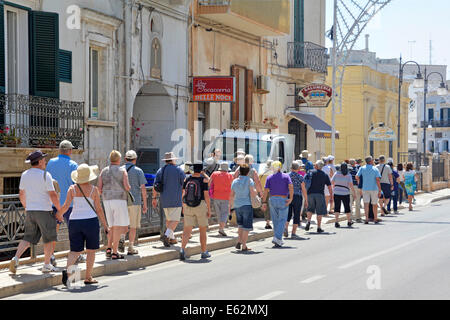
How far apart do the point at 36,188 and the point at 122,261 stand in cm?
220

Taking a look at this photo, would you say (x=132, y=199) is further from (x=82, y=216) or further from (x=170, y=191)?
Result: (x=82, y=216)

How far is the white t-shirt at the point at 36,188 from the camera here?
Answer: 39.8 ft

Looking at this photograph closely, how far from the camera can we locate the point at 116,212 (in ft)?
45.2

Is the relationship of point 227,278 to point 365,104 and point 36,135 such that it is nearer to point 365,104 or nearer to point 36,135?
point 36,135

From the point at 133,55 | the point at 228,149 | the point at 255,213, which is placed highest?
the point at 133,55

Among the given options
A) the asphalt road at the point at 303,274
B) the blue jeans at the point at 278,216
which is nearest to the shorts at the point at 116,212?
the asphalt road at the point at 303,274

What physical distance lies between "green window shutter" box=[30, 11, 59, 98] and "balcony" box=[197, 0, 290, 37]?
8.45 metres

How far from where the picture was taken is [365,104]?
50.3m

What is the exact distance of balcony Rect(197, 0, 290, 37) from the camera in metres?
27.5

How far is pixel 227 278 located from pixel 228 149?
12265 millimetres

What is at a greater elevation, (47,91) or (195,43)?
(195,43)

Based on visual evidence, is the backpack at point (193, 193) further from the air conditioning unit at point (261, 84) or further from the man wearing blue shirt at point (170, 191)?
the air conditioning unit at point (261, 84)
